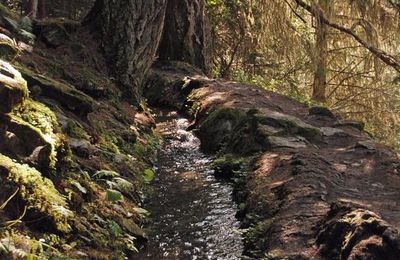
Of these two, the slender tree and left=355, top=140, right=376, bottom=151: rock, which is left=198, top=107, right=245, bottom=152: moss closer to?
left=355, top=140, right=376, bottom=151: rock

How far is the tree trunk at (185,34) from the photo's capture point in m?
13.4

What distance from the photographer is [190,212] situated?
18.6 ft

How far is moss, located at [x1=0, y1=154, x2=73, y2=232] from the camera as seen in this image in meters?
3.61

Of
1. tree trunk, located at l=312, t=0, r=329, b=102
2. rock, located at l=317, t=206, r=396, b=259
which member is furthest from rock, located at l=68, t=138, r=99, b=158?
tree trunk, located at l=312, t=0, r=329, b=102

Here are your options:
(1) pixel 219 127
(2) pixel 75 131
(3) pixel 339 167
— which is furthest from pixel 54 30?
(3) pixel 339 167

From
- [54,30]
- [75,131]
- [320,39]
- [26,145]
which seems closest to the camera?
[26,145]

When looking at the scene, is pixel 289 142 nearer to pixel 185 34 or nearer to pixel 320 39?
pixel 185 34

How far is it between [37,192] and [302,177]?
314 centimetres

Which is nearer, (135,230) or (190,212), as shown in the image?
(135,230)

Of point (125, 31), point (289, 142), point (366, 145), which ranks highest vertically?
point (125, 31)

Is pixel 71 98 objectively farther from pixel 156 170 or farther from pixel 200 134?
pixel 200 134

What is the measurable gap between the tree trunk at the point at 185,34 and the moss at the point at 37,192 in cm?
1016

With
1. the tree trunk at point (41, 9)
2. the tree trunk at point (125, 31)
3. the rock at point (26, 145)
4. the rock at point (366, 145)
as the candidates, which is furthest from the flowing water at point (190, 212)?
the tree trunk at point (41, 9)

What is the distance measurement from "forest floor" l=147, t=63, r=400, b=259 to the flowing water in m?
0.21
